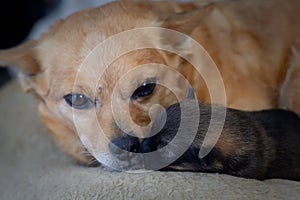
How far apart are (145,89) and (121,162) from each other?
0.23 meters

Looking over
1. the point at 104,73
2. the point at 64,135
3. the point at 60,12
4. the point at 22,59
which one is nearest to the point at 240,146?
the point at 104,73

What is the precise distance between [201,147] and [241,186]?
0.15 metres

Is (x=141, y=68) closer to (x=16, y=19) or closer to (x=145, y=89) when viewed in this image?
(x=145, y=89)

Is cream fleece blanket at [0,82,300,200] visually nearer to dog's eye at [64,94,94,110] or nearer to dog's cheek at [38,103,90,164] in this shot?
dog's cheek at [38,103,90,164]

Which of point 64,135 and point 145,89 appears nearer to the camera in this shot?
point 145,89

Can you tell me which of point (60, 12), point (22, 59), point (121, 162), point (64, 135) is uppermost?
point (22, 59)

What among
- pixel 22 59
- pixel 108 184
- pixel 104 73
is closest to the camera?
pixel 108 184

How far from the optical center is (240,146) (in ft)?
5.03

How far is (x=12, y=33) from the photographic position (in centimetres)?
302

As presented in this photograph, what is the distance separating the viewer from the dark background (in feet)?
9.80

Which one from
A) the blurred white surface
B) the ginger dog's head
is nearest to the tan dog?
the ginger dog's head

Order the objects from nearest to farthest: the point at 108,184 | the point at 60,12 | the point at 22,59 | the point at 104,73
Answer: the point at 108,184 → the point at 104,73 → the point at 22,59 → the point at 60,12

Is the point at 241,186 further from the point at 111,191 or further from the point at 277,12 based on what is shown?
the point at 277,12

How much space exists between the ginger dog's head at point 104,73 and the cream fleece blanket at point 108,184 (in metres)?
0.09
